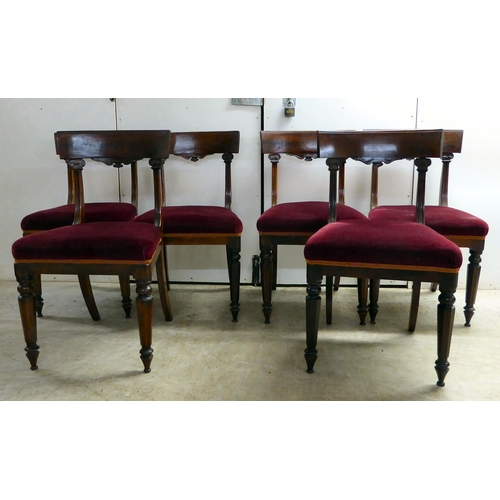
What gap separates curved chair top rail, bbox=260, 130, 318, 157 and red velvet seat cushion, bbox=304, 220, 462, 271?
3.10 feet

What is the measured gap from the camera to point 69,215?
2246 millimetres

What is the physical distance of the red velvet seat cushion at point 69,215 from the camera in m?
2.24

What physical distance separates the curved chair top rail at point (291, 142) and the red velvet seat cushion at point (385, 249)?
94cm

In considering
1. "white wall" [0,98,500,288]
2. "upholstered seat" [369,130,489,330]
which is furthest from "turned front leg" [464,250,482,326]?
"white wall" [0,98,500,288]

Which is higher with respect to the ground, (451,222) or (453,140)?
(453,140)

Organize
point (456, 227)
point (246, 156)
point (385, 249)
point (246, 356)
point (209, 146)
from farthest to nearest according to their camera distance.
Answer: point (246, 156) → point (209, 146) → point (456, 227) → point (246, 356) → point (385, 249)

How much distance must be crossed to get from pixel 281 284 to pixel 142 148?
135cm

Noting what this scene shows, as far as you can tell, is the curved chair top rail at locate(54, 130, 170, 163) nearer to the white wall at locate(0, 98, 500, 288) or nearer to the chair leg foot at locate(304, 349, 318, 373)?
the white wall at locate(0, 98, 500, 288)

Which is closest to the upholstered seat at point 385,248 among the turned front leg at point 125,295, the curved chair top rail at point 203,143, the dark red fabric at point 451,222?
the dark red fabric at point 451,222

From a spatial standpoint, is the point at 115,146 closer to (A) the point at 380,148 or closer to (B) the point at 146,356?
(B) the point at 146,356

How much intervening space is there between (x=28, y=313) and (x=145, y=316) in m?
0.46

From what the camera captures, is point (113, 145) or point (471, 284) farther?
point (471, 284)

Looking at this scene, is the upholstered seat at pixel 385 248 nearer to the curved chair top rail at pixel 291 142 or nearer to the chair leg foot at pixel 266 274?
the chair leg foot at pixel 266 274

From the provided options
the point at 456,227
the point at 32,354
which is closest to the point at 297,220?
the point at 456,227
